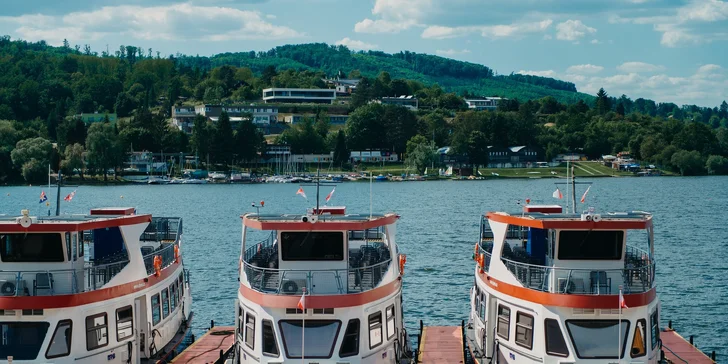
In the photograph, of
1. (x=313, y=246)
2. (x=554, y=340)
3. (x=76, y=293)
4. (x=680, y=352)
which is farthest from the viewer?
(x=680, y=352)

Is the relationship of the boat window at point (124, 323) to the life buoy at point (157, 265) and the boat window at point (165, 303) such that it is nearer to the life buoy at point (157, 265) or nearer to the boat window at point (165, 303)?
the life buoy at point (157, 265)

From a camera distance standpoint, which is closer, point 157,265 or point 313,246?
point 313,246

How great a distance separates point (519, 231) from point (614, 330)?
10009mm

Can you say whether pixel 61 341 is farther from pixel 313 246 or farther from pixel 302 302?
pixel 313 246

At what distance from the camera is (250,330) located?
77.3 ft

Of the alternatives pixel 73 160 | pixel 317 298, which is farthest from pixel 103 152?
pixel 317 298

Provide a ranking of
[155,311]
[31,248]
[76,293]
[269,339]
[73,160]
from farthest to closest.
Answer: [73,160]
[155,311]
[31,248]
[76,293]
[269,339]

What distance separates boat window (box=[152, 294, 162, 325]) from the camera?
1100 inches

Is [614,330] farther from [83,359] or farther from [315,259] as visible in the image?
[83,359]

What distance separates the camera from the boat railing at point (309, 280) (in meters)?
23.4

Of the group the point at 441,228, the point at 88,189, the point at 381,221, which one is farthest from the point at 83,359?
the point at 88,189

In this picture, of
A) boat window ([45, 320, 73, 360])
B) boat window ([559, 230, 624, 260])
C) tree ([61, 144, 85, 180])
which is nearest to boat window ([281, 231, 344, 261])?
boat window ([45, 320, 73, 360])

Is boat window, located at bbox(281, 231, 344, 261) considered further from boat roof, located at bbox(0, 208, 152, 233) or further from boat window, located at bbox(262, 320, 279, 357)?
boat roof, located at bbox(0, 208, 152, 233)

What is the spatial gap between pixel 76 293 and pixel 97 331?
4.06 ft
